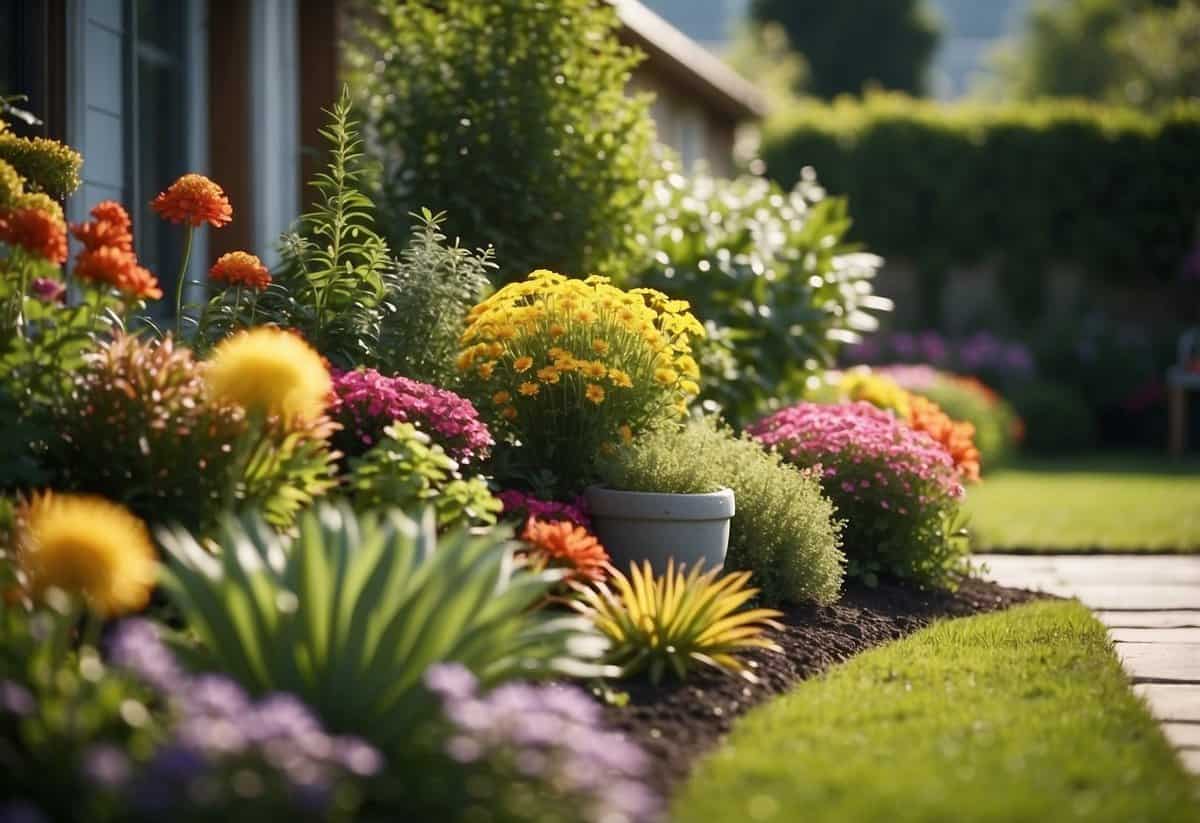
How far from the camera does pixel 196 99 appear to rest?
7.57 meters

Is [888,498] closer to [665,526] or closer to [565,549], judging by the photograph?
→ [665,526]

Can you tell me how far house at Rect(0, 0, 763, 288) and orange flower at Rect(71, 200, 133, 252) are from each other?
2160 mm

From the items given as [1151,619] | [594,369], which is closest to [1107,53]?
[1151,619]

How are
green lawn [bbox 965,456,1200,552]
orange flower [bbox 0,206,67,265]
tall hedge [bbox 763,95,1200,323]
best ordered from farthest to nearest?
tall hedge [bbox 763,95,1200,323] → green lawn [bbox 965,456,1200,552] → orange flower [bbox 0,206,67,265]

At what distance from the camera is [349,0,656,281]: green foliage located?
6.92 m

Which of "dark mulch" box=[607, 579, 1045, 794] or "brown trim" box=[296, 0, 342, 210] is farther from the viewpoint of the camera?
"brown trim" box=[296, 0, 342, 210]

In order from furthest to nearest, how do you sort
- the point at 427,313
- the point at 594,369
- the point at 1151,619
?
the point at 1151,619, the point at 427,313, the point at 594,369

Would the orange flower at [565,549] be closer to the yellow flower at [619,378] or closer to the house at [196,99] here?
the yellow flower at [619,378]

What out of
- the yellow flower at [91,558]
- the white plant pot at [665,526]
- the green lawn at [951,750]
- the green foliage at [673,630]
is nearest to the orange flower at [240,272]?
the white plant pot at [665,526]

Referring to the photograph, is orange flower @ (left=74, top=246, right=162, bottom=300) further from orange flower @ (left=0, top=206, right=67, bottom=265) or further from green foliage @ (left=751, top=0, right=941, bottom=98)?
green foliage @ (left=751, top=0, right=941, bottom=98)

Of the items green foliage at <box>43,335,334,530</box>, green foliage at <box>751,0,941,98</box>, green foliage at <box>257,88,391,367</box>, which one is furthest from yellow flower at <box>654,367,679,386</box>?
green foliage at <box>751,0,941,98</box>

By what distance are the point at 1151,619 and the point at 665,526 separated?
87.1 inches

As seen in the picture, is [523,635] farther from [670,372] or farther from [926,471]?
[926,471]

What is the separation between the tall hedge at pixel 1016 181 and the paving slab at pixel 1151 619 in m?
11.7
